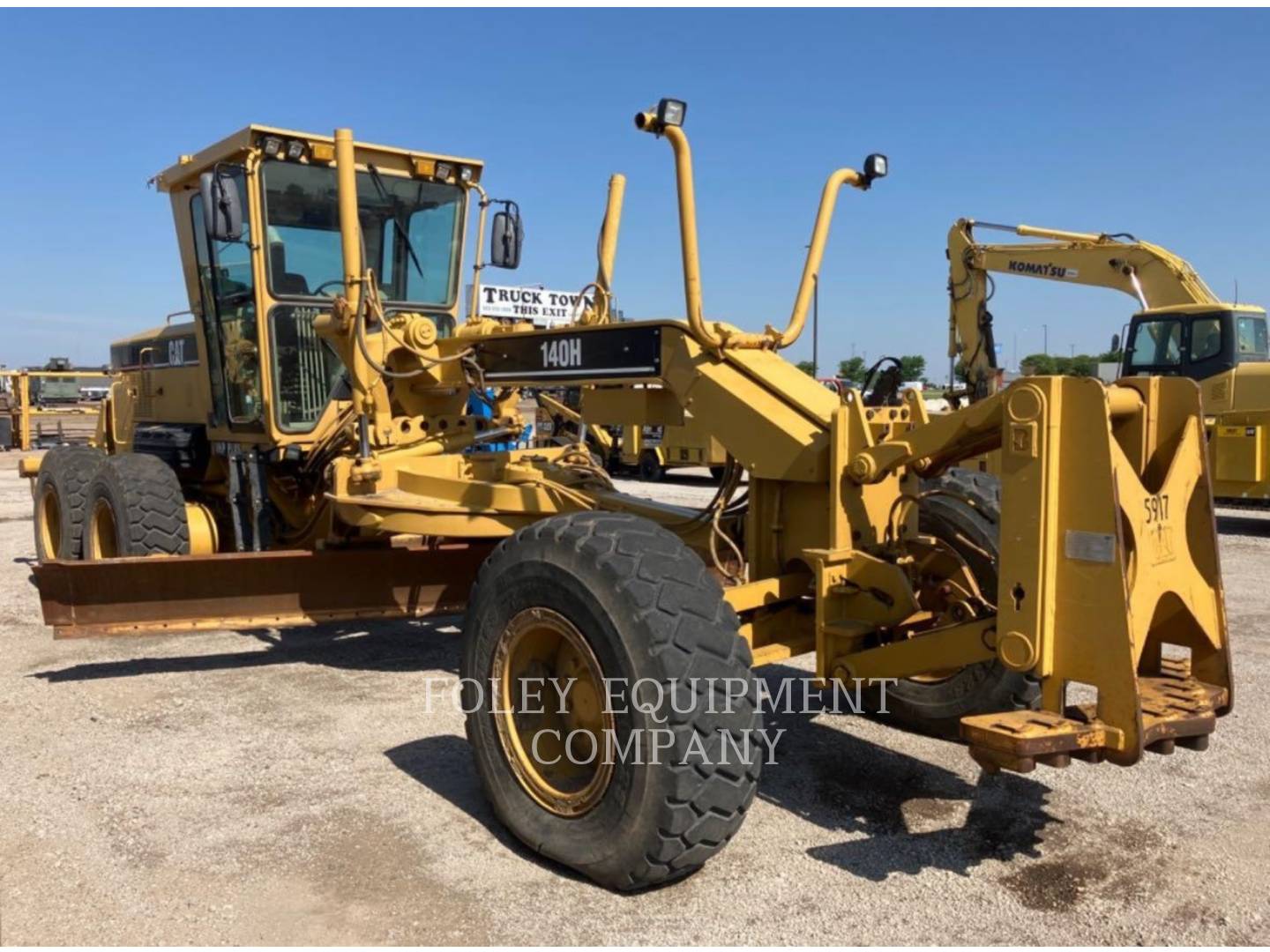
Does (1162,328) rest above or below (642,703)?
above

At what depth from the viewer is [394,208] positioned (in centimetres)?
684

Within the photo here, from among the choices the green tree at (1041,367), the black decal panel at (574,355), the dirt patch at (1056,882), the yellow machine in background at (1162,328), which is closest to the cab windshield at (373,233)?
the black decal panel at (574,355)

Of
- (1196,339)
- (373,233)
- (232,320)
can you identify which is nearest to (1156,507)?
(373,233)

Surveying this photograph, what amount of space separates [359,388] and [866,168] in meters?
2.87

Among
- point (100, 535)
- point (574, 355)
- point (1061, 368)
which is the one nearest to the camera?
point (574, 355)

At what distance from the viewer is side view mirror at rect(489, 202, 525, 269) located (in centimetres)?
667

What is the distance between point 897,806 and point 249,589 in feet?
11.2

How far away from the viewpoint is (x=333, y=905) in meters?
3.26

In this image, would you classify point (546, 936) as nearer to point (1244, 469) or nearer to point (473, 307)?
point (473, 307)

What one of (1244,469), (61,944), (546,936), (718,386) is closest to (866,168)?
(718,386)

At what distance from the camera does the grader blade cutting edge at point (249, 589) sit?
530 cm

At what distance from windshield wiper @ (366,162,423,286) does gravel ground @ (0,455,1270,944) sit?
287 centimetres

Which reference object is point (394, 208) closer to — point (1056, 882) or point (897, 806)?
point (897, 806)

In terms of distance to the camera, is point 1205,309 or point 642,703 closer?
point 642,703
